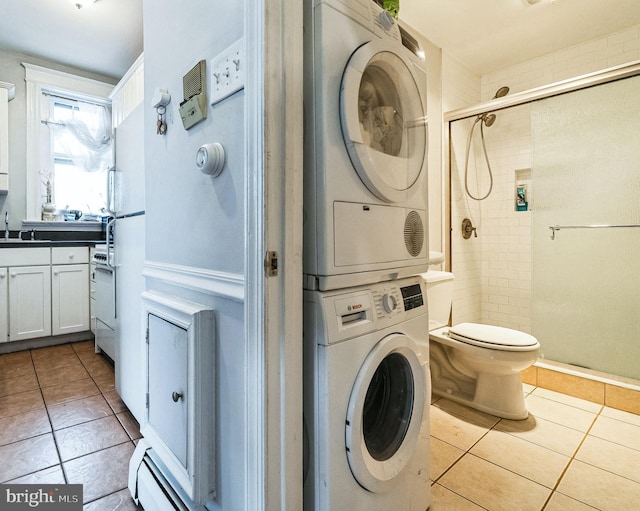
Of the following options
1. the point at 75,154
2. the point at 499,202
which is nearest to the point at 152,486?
the point at 499,202

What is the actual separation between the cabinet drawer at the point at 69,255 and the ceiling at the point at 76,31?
180cm

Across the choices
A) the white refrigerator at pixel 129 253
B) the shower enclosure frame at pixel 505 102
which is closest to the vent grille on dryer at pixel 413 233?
the white refrigerator at pixel 129 253

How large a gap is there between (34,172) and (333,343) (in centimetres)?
383

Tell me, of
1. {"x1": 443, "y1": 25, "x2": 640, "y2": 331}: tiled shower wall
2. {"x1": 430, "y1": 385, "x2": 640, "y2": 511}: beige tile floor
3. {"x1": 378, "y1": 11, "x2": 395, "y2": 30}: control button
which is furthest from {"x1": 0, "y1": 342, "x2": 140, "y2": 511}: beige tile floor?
{"x1": 443, "y1": 25, "x2": 640, "y2": 331}: tiled shower wall

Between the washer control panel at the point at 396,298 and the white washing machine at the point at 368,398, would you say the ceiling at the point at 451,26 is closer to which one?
the washer control panel at the point at 396,298

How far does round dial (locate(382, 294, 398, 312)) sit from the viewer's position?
42.0 inches

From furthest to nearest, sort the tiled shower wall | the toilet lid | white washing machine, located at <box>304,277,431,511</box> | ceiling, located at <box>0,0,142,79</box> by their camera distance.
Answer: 1. the tiled shower wall
2. ceiling, located at <box>0,0,142,79</box>
3. the toilet lid
4. white washing machine, located at <box>304,277,431,511</box>

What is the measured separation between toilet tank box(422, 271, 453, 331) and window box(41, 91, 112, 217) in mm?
3310

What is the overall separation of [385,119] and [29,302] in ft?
10.7

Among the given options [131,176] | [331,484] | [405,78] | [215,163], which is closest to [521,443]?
[331,484]

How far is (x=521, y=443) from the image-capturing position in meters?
1.66

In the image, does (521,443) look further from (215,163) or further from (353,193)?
(215,163)

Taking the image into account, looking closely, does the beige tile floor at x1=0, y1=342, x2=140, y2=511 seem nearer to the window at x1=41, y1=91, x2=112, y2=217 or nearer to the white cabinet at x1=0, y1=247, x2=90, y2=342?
the white cabinet at x1=0, y1=247, x2=90, y2=342

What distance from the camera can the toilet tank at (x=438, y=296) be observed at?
76.5 inches
